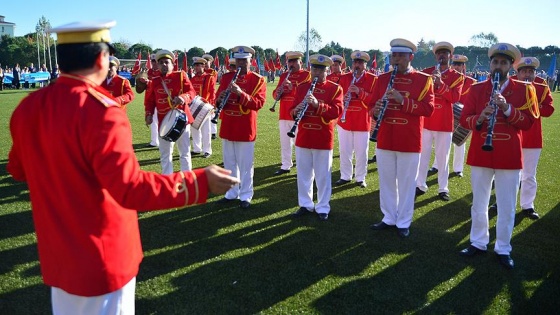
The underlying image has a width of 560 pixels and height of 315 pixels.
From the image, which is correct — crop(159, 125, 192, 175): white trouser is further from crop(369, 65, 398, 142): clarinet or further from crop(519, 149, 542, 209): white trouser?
crop(519, 149, 542, 209): white trouser

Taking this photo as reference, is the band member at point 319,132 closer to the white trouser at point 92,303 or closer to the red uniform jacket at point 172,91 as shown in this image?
the red uniform jacket at point 172,91

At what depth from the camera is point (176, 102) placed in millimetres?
7684

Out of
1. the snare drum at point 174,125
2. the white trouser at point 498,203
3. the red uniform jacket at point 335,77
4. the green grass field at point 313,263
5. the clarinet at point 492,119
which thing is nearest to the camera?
the green grass field at point 313,263

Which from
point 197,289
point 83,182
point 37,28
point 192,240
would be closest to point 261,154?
point 192,240

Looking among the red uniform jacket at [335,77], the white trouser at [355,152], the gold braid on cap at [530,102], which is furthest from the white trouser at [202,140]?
the gold braid on cap at [530,102]

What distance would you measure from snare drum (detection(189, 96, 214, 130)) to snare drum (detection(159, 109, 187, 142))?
0.57 m

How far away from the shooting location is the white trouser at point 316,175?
6.89m

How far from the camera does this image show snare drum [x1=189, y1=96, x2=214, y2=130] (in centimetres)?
793

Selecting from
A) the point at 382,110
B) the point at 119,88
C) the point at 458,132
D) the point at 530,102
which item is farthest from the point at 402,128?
the point at 119,88

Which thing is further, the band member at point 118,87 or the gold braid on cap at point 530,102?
the band member at point 118,87

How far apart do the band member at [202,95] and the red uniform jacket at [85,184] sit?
8.83 meters

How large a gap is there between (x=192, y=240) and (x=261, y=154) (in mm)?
5890

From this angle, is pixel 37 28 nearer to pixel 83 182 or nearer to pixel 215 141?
pixel 215 141

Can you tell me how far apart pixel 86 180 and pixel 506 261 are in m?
4.89
